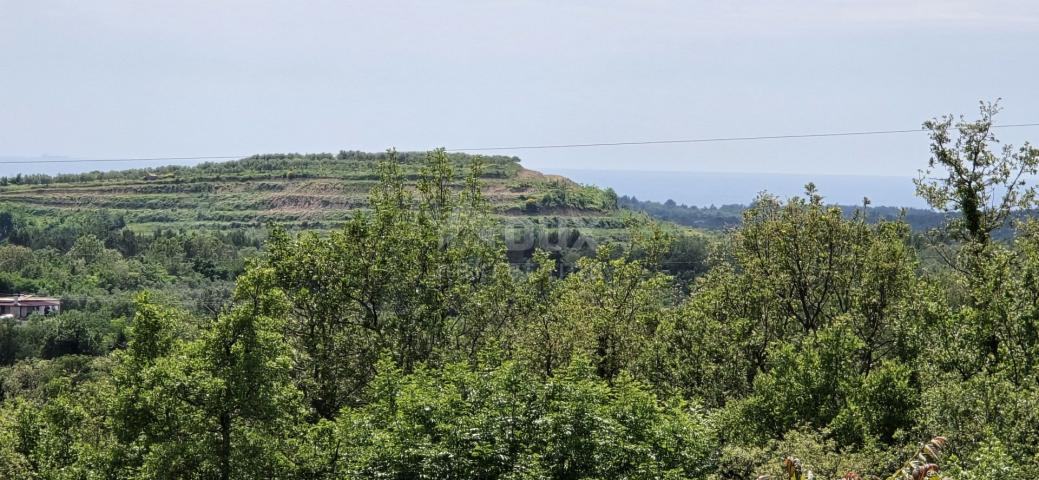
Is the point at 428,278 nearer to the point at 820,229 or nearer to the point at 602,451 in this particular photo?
the point at 602,451

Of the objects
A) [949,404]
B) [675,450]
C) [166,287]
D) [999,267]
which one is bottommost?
[166,287]

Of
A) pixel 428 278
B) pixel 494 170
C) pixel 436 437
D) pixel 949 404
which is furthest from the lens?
pixel 494 170

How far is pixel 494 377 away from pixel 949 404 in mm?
10946

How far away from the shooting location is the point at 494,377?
23.5m

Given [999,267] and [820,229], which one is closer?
[999,267]

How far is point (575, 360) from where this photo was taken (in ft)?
79.4

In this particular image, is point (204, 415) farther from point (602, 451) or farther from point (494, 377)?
point (602, 451)

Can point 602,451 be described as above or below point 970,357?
below

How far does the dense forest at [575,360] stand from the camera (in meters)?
21.2

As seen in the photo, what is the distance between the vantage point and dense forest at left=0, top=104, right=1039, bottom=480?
21.2 metres

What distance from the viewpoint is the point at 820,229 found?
106ft

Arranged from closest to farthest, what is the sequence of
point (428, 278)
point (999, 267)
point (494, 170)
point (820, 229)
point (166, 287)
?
point (999, 267)
point (428, 278)
point (820, 229)
point (166, 287)
point (494, 170)

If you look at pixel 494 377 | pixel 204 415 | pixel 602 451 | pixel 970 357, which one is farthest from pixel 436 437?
pixel 970 357

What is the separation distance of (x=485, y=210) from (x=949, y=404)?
684 inches
